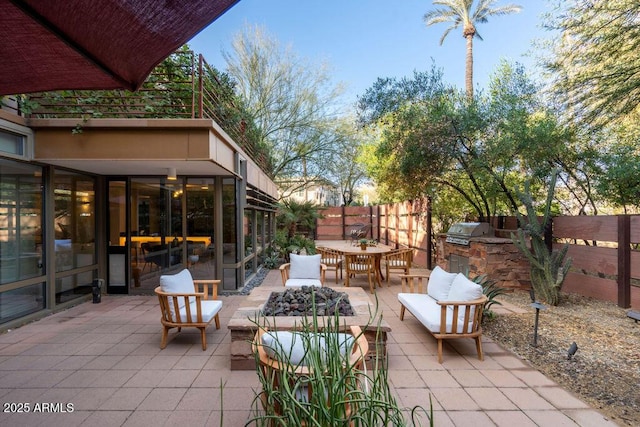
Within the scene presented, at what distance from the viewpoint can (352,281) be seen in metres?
7.14

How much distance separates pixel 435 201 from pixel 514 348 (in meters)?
5.56

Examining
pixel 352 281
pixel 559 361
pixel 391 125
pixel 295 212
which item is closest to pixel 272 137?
pixel 295 212

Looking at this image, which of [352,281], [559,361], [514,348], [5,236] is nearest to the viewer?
[559,361]

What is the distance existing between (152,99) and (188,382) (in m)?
3.97

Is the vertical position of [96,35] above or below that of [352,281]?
above

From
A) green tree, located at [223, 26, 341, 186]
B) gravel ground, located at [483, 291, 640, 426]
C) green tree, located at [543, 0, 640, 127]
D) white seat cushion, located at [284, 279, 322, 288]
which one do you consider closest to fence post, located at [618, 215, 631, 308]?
gravel ground, located at [483, 291, 640, 426]

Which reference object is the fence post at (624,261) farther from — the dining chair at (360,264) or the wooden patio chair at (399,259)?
the dining chair at (360,264)

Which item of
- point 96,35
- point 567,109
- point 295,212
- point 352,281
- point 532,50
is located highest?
point 532,50

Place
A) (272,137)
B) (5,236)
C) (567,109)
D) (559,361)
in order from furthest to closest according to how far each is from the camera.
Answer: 1. (272,137)
2. (567,109)
3. (5,236)
4. (559,361)

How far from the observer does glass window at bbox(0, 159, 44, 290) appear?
13.7 feet

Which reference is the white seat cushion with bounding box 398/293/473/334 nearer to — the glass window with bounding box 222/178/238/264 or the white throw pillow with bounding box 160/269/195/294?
the white throw pillow with bounding box 160/269/195/294

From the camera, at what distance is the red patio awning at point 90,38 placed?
130cm

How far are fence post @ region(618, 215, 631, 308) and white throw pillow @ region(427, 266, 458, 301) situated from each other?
8.52 ft

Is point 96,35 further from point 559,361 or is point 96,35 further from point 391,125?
point 391,125
